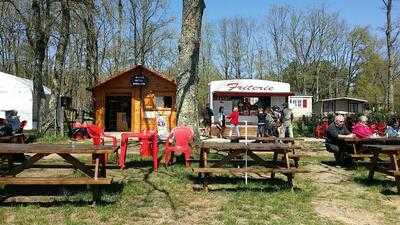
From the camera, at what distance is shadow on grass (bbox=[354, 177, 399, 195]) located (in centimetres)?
906

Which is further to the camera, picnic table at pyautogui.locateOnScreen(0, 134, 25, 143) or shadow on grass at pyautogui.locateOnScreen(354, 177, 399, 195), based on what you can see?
picnic table at pyautogui.locateOnScreen(0, 134, 25, 143)

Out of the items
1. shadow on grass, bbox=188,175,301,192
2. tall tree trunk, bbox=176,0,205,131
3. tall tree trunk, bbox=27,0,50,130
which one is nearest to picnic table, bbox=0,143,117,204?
shadow on grass, bbox=188,175,301,192

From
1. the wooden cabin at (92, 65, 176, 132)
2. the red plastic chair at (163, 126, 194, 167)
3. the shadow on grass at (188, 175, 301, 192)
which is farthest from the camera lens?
the wooden cabin at (92, 65, 176, 132)

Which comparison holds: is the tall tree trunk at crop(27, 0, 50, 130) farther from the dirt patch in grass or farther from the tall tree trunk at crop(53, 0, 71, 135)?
the dirt patch in grass

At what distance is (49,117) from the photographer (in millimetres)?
22109

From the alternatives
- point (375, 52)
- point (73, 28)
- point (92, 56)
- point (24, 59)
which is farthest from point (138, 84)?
point (375, 52)

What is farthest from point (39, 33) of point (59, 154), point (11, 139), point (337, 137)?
point (59, 154)

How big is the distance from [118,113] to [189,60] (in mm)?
15525

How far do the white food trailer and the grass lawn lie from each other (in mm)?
17481

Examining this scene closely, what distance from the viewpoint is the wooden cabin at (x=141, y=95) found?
1013 inches

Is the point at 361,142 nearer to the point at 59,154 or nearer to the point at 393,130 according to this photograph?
the point at 59,154

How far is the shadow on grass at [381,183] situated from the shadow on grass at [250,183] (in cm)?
152

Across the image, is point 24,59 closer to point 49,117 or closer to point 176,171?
point 49,117

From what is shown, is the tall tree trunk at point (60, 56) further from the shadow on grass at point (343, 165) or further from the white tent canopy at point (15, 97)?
the shadow on grass at point (343, 165)
